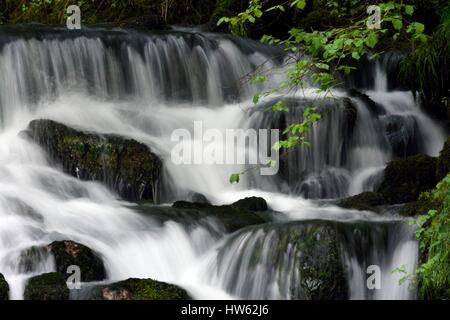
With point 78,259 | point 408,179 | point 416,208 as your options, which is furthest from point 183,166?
point 78,259

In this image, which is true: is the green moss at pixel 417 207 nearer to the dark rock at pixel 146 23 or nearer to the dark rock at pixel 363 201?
the dark rock at pixel 363 201

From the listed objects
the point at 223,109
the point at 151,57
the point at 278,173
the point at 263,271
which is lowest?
the point at 263,271

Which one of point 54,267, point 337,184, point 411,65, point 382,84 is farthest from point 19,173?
point 382,84

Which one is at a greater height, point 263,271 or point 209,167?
point 209,167

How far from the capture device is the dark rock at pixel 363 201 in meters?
9.51

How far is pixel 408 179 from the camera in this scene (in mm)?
10008

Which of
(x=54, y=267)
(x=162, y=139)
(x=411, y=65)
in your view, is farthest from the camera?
(x=162, y=139)

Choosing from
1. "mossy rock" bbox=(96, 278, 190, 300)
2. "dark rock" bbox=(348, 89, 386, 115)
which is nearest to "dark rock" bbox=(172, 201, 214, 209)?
"mossy rock" bbox=(96, 278, 190, 300)

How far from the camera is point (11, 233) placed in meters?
7.94

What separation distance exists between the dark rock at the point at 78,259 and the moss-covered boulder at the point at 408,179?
13.0ft

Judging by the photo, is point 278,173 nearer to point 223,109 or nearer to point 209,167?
point 209,167

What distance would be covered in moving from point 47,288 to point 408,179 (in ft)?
16.3

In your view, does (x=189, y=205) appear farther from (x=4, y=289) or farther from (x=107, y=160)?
(x=4, y=289)
